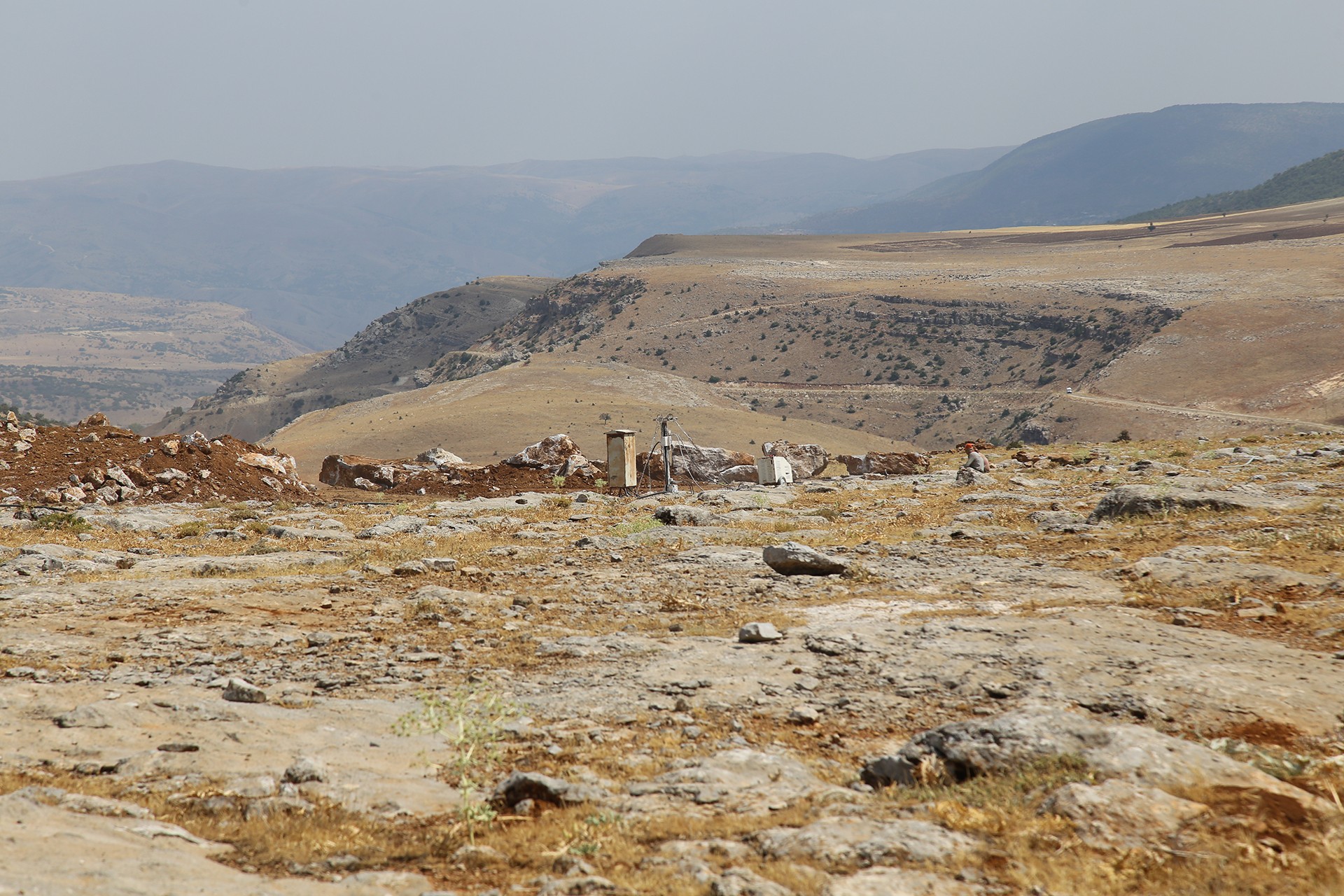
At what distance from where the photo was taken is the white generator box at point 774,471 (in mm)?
26875

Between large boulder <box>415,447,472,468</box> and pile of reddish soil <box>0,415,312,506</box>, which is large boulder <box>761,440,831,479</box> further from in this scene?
pile of reddish soil <box>0,415,312,506</box>

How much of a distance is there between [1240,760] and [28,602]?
40.9 ft

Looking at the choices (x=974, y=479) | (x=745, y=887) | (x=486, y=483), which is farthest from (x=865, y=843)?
(x=486, y=483)

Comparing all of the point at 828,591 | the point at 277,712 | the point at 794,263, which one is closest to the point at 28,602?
the point at 277,712

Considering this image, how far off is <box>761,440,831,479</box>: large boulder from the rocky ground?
15.8 metres

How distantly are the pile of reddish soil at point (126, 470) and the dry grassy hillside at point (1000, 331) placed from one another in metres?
55.2

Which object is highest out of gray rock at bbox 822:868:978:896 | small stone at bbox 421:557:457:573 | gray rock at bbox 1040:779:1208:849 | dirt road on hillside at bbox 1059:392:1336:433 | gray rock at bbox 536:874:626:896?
gray rock at bbox 1040:779:1208:849

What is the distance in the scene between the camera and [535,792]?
5.99m

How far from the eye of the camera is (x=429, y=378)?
4985 inches

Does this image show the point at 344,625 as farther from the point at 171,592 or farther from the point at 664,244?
the point at 664,244

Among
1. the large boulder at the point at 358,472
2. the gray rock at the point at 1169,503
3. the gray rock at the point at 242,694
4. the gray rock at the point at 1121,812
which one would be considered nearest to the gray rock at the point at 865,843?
the gray rock at the point at 1121,812

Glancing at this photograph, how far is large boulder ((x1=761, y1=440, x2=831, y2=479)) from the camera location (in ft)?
103

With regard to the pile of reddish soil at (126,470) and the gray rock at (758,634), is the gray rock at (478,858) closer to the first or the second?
the gray rock at (758,634)

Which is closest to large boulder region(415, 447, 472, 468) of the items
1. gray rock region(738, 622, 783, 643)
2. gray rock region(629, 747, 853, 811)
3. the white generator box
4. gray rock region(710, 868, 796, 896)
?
the white generator box
